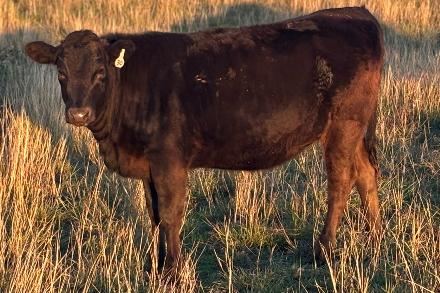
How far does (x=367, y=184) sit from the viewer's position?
6.09 m

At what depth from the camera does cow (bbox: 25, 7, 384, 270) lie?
527 cm

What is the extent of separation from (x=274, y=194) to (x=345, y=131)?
107cm

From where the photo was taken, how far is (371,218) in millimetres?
5980

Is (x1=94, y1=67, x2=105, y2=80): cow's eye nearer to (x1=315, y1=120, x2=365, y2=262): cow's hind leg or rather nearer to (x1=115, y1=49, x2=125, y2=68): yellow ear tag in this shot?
(x1=115, y1=49, x2=125, y2=68): yellow ear tag

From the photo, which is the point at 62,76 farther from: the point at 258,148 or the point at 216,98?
the point at 258,148

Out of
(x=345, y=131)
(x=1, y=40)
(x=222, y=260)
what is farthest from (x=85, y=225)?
(x=1, y=40)

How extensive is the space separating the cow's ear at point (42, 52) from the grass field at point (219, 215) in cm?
124

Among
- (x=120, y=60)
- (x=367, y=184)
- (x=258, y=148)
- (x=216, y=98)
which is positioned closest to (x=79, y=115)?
(x=120, y=60)

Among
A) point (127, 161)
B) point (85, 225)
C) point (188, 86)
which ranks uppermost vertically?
point (188, 86)

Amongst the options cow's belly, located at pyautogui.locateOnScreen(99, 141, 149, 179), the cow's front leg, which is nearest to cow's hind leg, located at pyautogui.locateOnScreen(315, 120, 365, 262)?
the cow's front leg

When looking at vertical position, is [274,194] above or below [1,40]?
below

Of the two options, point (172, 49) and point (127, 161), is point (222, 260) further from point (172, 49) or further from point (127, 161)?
point (172, 49)

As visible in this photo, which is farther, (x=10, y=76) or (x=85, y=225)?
(x=10, y=76)

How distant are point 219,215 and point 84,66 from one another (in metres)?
1.94
